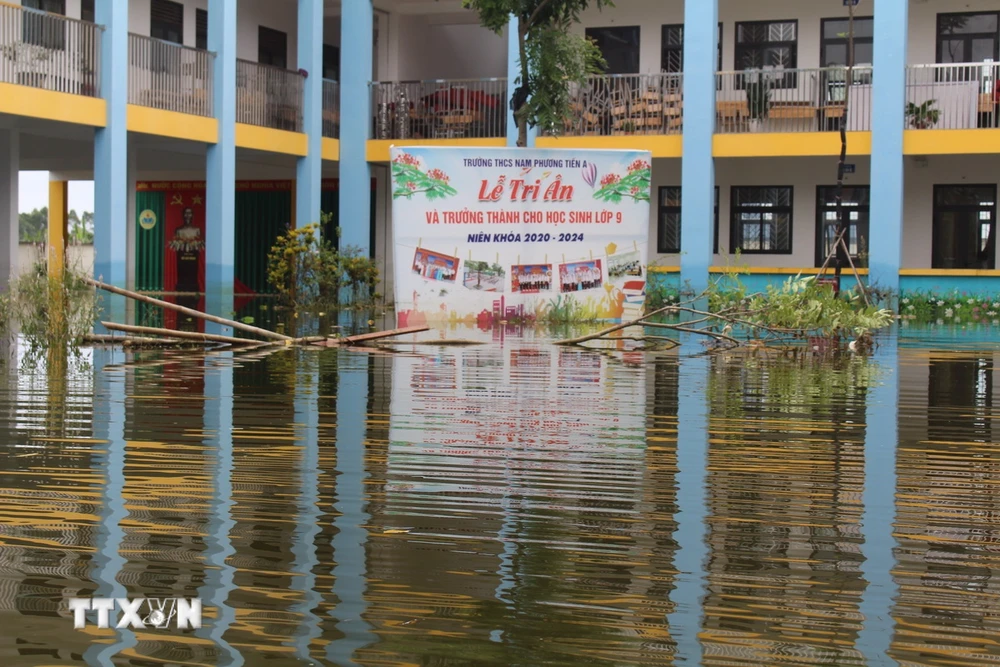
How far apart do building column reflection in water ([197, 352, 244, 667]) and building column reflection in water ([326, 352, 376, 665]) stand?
0.86ft

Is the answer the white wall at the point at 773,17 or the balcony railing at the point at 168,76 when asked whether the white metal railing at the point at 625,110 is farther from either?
the balcony railing at the point at 168,76

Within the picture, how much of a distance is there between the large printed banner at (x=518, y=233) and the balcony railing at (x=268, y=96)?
25.5 feet

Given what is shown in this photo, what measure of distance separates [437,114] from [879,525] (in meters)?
20.8

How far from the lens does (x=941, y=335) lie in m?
17.1

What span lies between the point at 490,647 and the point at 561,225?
1275 centimetres

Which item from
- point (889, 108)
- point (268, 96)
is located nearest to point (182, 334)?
point (268, 96)

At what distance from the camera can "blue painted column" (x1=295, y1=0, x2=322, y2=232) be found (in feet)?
77.0

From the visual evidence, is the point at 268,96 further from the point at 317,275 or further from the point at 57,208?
the point at 57,208

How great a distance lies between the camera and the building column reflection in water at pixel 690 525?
3358 millimetres

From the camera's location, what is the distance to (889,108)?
22.8 m

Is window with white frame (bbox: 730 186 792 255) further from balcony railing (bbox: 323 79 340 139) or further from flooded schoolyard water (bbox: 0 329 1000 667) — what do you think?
flooded schoolyard water (bbox: 0 329 1000 667)

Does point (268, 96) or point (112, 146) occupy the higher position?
point (268, 96)

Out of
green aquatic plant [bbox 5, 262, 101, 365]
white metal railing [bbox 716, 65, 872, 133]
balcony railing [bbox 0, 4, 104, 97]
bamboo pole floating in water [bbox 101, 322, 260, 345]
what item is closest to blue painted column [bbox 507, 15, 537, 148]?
white metal railing [bbox 716, 65, 872, 133]

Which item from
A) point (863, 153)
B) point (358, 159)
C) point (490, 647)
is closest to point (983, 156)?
point (863, 153)
